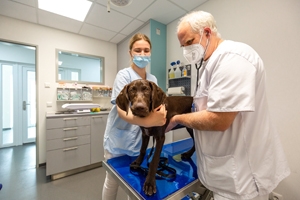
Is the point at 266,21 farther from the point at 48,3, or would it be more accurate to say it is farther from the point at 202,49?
the point at 48,3

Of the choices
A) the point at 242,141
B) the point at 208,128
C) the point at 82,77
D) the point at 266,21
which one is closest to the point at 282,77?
the point at 266,21

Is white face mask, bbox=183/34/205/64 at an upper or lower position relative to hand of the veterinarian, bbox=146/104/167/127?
upper

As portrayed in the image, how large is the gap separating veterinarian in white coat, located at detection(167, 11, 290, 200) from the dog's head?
15 cm

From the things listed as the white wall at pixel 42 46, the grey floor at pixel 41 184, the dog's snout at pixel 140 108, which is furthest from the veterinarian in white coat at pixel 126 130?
the white wall at pixel 42 46

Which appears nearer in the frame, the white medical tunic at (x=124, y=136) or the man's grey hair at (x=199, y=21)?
the man's grey hair at (x=199, y=21)

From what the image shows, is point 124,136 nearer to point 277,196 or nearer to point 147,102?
point 147,102

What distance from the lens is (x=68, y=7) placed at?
192 cm

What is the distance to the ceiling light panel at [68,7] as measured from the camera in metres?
1.81

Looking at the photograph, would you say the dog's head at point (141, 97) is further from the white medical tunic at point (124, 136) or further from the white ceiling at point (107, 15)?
the white ceiling at point (107, 15)

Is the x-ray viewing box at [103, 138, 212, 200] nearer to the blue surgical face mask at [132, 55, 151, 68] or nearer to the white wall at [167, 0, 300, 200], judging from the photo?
the blue surgical face mask at [132, 55, 151, 68]

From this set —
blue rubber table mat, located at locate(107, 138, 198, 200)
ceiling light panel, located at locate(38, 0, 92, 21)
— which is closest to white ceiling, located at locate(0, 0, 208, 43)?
ceiling light panel, located at locate(38, 0, 92, 21)

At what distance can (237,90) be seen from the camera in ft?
1.59

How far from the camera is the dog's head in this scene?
63cm

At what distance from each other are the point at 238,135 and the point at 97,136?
2.26 m
